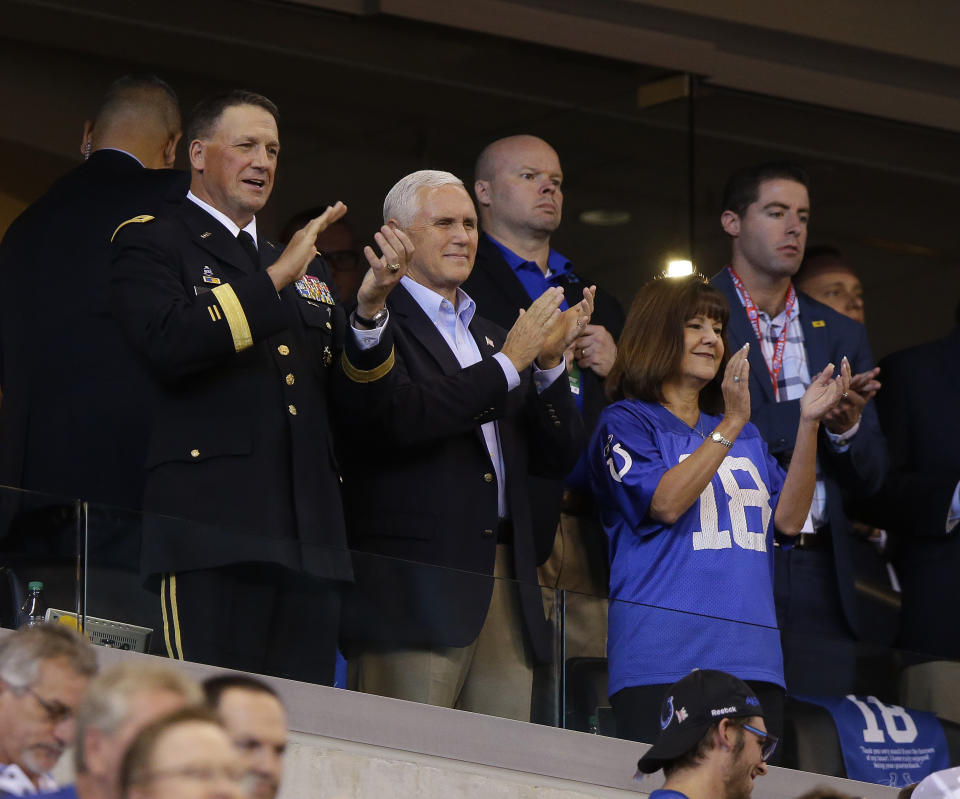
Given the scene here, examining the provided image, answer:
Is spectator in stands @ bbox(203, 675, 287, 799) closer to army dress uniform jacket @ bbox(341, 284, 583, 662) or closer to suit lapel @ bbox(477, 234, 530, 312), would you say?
army dress uniform jacket @ bbox(341, 284, 583, 662)

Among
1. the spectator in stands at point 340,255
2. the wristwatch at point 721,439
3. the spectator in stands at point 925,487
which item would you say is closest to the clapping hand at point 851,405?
the spectator in stands at point 925,487

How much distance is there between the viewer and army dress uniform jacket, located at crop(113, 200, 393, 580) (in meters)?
4.31

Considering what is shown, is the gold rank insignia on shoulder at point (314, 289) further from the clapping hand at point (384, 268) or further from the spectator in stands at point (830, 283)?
the spectator in stands at point (830, 283)

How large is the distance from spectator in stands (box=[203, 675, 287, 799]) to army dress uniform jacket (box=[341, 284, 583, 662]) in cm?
116

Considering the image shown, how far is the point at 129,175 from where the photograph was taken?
5.32m

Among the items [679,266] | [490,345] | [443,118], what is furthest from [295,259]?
[679,266]

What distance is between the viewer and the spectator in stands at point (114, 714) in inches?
108

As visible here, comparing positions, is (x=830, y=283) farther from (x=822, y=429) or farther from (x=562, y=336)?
(x=562, y=336)

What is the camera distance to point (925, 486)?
5.75 m

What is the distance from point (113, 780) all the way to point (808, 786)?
8.44ft

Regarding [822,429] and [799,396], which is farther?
[799,396]

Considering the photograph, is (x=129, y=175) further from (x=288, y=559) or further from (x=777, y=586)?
(x=777, y=586)

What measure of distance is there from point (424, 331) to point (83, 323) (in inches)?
34.6

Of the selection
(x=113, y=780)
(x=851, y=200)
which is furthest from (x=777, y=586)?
(x=851, y=200)
